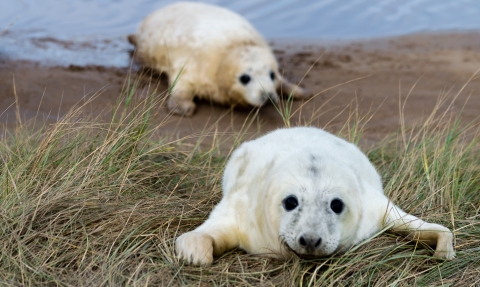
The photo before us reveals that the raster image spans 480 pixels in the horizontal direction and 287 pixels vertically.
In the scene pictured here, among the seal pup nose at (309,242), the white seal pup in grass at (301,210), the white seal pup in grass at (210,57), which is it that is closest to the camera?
the seal pup nose at (309,242)

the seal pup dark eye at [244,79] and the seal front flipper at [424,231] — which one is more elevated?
the seal front flipper at [424,231]

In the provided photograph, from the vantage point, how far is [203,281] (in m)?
3.06

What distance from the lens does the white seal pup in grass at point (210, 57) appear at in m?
7.19

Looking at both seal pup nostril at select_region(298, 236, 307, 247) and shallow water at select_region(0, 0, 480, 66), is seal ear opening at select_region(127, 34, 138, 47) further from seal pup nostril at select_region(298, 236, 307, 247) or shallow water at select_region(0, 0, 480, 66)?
seal pup nostril at select_region(298, 236, 307, 247)

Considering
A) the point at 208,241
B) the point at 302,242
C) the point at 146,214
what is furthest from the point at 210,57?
the point at 302,242

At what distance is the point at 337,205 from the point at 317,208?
11 centimetres

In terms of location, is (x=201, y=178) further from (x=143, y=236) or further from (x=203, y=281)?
(x=203, y=281)

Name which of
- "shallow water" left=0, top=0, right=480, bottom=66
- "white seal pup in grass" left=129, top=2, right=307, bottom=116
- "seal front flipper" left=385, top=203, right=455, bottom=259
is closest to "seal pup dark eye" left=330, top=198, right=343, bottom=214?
"seal front flipper" left=385, top=203, right=455, bottom=259

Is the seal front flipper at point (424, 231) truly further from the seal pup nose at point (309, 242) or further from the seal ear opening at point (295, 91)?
the seal ear opening at point (295, 91)

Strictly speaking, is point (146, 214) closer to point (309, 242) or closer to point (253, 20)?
point (309, 242)

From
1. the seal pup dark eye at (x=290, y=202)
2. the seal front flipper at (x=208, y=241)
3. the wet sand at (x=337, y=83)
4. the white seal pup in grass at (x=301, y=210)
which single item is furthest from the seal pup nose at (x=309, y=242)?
the wet sand at (x=337, y=83)

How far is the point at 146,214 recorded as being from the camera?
3525 millimetres

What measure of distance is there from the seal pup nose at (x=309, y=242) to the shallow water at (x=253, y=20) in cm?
617

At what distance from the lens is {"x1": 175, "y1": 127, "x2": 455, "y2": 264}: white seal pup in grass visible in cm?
297
